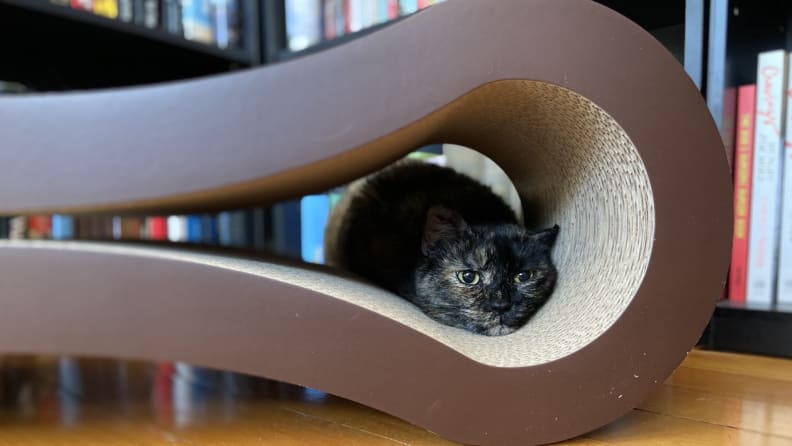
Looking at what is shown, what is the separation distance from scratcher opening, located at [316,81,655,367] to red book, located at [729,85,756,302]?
50 centimetres

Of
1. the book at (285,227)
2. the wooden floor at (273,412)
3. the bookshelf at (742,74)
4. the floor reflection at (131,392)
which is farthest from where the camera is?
the book at (285,227)

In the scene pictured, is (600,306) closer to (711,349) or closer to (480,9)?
(480,9)

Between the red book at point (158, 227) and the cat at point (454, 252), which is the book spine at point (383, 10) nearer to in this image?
the cat at point (454, 252)

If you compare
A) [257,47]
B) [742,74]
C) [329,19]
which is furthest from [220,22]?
[742,74]

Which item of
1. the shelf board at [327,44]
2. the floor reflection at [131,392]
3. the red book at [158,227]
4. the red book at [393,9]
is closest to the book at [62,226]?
the red book at [158,227]

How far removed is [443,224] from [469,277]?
0.39ft

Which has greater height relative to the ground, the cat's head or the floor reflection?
the cat's head

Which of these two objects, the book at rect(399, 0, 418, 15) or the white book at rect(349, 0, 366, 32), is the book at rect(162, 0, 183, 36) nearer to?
the white book at rect(349, 0, 366, 32)

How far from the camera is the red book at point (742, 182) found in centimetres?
115

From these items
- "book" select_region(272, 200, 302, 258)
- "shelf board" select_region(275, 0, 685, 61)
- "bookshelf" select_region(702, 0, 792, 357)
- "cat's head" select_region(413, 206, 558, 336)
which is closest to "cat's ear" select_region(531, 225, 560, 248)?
"cat's head" select_region(413, 206, 558, 336)

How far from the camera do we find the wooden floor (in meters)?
0.69

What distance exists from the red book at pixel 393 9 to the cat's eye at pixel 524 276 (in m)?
1.16

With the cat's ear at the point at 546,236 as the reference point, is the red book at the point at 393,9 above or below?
above

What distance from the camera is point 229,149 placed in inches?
23.5
